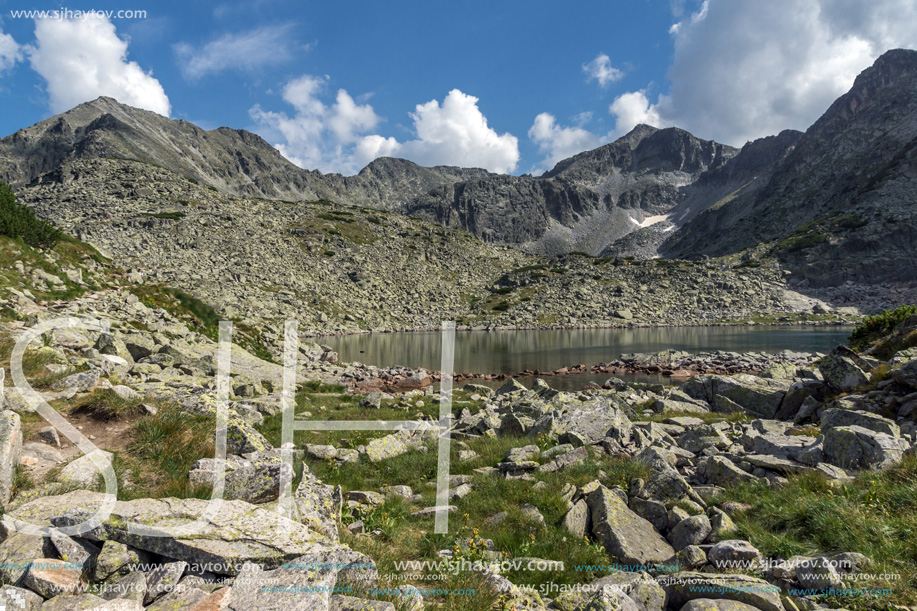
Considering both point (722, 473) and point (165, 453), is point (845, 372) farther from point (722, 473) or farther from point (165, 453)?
point (165, 453)

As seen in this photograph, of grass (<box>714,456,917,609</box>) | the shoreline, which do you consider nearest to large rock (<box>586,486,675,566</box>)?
grass (<box>714,456,917,609</box>)

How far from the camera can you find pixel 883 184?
161000 millimetres

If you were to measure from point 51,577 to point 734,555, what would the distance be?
24.2 ft

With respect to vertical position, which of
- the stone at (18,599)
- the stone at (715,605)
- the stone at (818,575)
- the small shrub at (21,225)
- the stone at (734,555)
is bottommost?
the stone at (734,555)

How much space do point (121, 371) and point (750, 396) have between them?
24910 mm

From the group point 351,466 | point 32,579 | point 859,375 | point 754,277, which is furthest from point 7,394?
point 754,277

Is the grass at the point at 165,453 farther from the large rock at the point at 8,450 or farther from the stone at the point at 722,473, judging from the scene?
the stone at the point at 722,473

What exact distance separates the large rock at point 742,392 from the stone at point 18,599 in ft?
72.2

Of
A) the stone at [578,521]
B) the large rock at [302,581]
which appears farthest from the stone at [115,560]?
the stone at [578,521]

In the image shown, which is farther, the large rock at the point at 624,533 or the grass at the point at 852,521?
the large rock at the point at 624,533

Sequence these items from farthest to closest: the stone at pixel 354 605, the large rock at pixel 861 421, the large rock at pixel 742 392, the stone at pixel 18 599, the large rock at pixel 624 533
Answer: the large rock at pixel 742 392, the large rock at pixel 861 421, the large rock at pixel 624 533, the stone at pixel 354 605, the stone at pixel 18 599

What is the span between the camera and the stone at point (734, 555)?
5.35m

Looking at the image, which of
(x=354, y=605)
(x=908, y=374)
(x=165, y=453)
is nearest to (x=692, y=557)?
(x=354, y=605)

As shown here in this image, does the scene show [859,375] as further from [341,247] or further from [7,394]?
[341,247]
